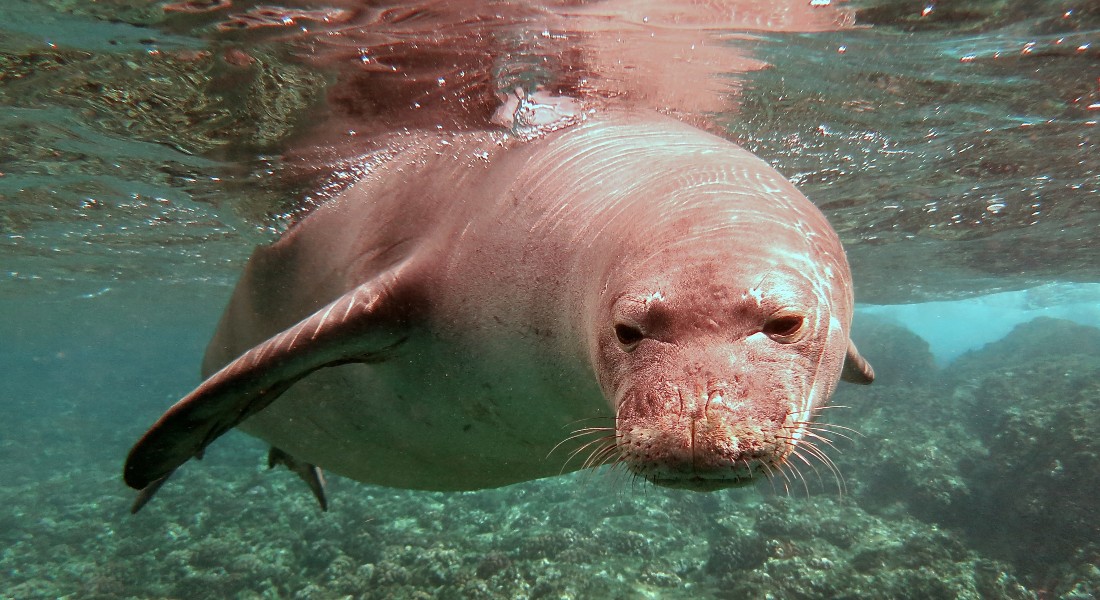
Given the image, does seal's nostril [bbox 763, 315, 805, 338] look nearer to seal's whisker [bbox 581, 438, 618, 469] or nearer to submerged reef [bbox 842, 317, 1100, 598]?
seal's whisker [bbox 581, 438, 618, 469]

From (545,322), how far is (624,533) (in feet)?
34.8

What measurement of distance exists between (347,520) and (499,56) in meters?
10.6

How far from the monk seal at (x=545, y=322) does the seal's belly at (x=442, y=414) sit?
13 mm

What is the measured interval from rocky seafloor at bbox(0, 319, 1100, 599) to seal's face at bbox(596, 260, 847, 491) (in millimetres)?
5497

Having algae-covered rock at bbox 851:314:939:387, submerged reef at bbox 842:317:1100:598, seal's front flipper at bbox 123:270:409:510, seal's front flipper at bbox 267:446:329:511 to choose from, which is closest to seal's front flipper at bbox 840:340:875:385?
seal's front flipper at bbox 123:270:409:510

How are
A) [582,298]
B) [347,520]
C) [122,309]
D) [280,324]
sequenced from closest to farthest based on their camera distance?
1. [582,298]
2. [280,324]
3. [347,520]
4. [122,309]

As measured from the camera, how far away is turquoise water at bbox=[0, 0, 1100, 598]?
605 centimetres

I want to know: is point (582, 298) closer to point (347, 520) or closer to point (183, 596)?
point (183, 596)

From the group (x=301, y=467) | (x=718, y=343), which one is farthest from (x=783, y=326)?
(x=301, y=467)

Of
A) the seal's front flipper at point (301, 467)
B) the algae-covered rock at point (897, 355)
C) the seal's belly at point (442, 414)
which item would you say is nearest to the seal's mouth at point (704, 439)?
the seal's belly at point (442, 414)

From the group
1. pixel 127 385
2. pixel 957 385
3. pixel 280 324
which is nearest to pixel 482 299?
pixel 280 324

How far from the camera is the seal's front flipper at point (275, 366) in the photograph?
3.00m

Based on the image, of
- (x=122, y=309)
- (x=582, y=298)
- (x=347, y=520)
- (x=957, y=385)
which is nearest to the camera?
(x=582, y=298)

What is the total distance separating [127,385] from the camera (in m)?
44.9
